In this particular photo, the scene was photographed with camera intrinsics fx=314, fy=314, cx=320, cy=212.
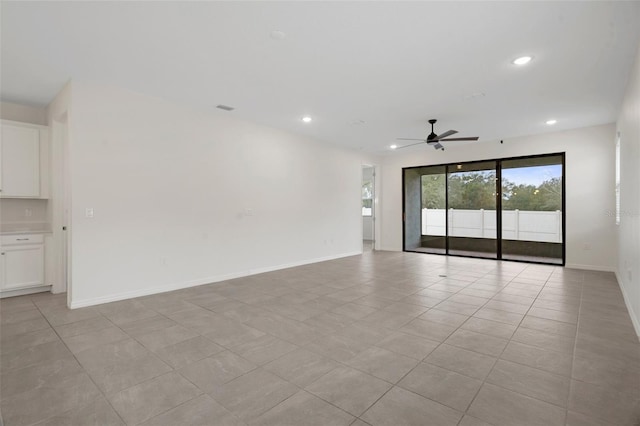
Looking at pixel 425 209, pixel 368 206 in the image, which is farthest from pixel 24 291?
pixel 368 206

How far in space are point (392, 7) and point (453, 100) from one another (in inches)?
100

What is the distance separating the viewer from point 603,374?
231 centimetres

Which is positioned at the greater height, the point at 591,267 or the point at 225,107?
the point at 225,107

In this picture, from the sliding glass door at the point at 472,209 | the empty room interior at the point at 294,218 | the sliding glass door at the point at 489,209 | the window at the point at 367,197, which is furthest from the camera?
the window at the point at 367,197

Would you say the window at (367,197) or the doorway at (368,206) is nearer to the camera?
the doorway at (368,206)

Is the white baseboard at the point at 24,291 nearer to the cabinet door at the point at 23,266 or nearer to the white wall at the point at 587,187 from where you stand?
the cabinet door at the point at 23,266

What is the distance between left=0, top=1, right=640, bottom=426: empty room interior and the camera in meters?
2.17

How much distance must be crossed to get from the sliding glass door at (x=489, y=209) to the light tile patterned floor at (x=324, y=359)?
9.12 feet

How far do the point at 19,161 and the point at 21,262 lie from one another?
144cm

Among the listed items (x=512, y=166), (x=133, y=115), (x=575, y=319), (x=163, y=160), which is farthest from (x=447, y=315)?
(x=512, y=166)

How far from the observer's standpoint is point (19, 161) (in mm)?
4500

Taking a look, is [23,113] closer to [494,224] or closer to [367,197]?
[367,197]

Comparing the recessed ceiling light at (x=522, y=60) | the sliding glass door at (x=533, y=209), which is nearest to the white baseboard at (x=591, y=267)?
the sliding glass door at (x=533, y=209)

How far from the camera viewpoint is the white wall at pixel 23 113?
465 centimetres
